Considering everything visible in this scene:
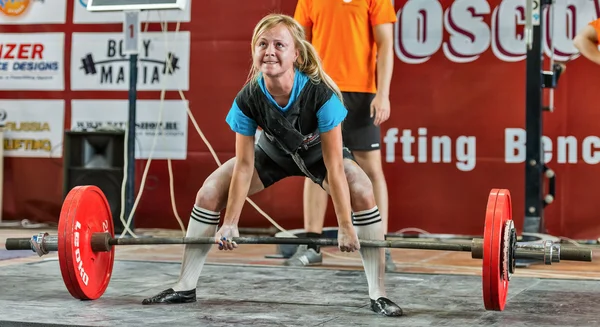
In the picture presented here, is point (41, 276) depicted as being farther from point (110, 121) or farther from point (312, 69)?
point (110, 121)

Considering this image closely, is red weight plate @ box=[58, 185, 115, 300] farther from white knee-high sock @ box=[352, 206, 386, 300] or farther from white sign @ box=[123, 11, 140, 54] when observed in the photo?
white sign @ box=[123, 11, 140, 54]

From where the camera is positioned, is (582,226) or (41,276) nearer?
(41,276)

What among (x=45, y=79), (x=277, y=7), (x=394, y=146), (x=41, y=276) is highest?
(x=277, y=7)

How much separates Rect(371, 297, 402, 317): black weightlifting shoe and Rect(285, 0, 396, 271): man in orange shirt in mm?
1168

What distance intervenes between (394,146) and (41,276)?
248 cm

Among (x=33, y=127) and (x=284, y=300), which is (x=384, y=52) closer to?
(x=284, y=300)

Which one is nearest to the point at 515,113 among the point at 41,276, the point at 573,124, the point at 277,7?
the point at 573,124

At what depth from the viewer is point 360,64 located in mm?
4066

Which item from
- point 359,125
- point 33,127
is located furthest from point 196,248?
point 33,127

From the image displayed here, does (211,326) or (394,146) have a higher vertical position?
(394,146)

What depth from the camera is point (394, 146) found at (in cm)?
532

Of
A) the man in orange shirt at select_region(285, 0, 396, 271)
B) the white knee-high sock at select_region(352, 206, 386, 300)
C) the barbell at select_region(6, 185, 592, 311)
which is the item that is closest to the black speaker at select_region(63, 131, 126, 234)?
the man in orange shirt at select_region(285, 0, 396, 271)

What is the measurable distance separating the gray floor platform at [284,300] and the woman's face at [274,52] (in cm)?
80

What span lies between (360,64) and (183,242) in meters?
1.54
